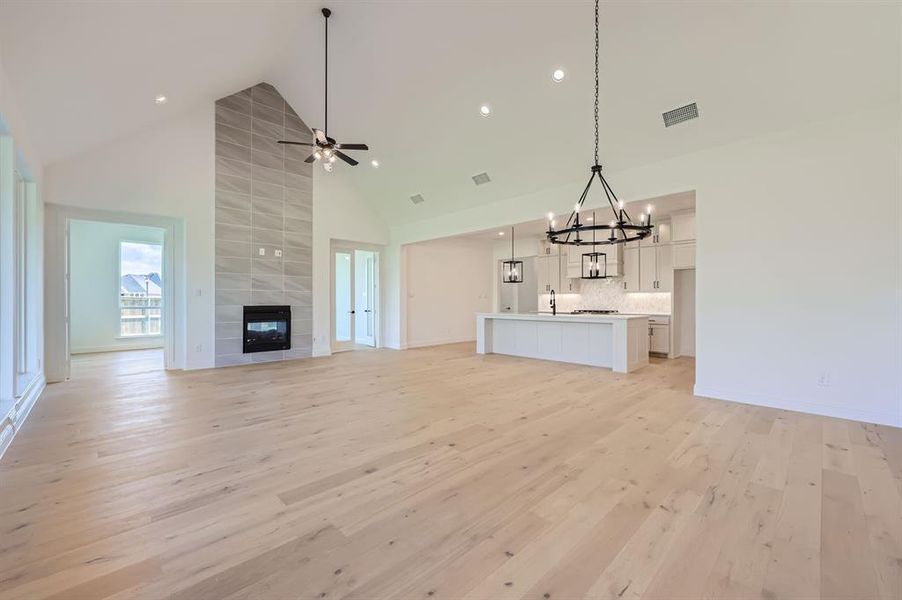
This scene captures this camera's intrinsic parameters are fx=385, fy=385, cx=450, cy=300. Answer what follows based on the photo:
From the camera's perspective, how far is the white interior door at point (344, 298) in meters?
8.74

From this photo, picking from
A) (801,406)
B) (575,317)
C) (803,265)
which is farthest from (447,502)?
(575,317)

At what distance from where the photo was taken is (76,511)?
83.7 inches

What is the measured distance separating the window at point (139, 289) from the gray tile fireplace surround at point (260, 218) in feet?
10.0

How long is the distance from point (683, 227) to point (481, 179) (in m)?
4.25

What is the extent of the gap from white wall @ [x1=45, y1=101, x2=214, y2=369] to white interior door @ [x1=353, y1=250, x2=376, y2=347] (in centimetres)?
347

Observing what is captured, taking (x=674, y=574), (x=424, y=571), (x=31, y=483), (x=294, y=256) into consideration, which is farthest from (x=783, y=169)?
(x=294, y=256)

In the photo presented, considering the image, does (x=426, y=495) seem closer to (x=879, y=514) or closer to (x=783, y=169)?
(x=879, y=514)

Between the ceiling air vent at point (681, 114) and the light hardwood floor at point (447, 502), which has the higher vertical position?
the ceiling air vent at point (681, 114)

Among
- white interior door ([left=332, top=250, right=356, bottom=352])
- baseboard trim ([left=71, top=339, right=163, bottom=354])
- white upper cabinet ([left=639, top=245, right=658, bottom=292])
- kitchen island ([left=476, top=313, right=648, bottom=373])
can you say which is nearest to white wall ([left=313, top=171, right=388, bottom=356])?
white interior door ([left=332, top=250, right=356, bottom=352])

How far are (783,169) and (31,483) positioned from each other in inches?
275

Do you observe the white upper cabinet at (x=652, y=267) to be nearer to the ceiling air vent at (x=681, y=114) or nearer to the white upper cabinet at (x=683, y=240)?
the white upper cabinet at (x=683, y=240)

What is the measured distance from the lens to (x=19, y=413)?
3.58 metres

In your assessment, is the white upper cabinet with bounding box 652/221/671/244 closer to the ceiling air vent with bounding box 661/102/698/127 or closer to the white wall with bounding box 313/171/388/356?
the ceiling air vent with bounding box 661/102/698/127

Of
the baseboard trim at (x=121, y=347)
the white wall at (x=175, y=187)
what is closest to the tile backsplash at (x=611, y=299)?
the white wall at (x=175, y=187)
